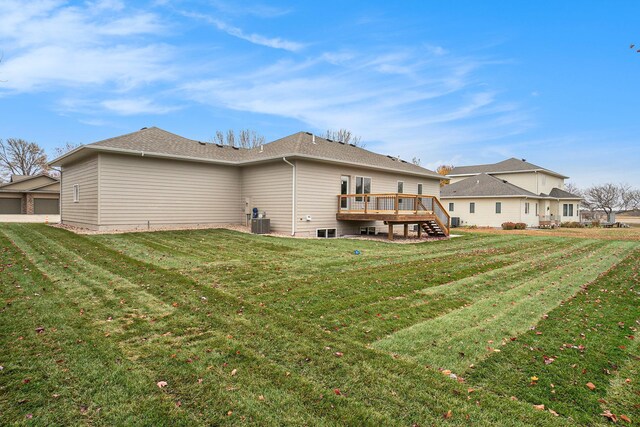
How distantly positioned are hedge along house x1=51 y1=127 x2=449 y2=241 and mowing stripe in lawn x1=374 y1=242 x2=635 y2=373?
8.72m

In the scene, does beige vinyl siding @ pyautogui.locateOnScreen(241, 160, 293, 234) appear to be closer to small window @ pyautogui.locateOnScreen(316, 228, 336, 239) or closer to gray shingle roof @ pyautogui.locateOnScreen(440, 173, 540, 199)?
small window @ pyautogui.locateOnScreen(316, 228, 336, 239)

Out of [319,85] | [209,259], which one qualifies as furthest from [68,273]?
[319,85]

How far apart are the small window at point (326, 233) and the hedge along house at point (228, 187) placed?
0.05 m

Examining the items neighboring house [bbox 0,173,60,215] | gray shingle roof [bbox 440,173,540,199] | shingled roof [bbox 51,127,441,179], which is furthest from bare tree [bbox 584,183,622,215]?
neighboring house [bbox 0,173,60,215]

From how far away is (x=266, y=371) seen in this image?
10.7 ft

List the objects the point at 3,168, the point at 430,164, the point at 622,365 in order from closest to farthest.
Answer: the point at 622,365
the point at 3,168
the point at 430,164

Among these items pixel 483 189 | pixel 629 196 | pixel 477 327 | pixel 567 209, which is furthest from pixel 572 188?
pixel 477 327

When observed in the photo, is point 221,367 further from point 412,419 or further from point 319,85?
point 319,85

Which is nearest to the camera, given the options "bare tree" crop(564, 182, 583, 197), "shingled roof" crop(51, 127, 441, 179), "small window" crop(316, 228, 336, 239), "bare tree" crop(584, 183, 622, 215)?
"shingled roof" crop(51, 127, 441, 179)

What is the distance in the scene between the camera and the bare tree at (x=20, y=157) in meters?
47.6

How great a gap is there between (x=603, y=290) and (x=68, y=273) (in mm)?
10911

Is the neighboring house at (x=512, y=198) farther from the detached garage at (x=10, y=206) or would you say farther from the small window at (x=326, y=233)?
the detached garage at (x=10, y=206)

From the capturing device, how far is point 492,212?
30656 millimetres

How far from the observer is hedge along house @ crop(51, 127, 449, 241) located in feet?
48.7
